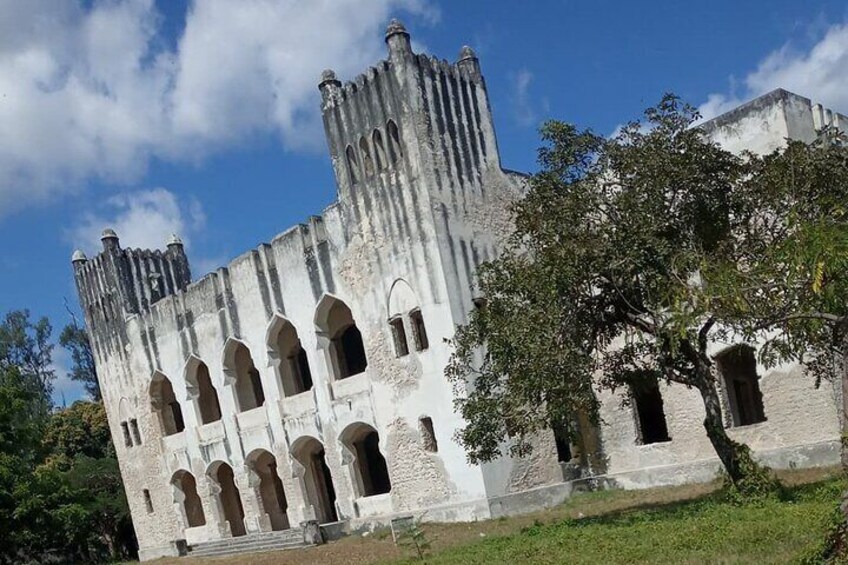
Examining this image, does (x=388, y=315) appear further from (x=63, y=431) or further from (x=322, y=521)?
(x=63, y=431)

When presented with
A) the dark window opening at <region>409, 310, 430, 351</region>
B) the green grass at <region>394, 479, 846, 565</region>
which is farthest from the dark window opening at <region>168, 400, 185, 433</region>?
the green grass at <region>394, 479, 846, 565</region>

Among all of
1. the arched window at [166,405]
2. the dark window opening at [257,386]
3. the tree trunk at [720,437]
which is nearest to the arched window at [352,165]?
the dark window opening at [257,386]

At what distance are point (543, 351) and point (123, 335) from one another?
19699 mm

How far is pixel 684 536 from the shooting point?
1041 cm

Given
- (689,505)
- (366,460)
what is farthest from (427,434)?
(689,505)

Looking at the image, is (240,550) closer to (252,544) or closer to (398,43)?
(252,544)

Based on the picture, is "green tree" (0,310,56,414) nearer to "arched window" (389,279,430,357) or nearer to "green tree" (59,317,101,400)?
"green tree" (59,317,101,400)

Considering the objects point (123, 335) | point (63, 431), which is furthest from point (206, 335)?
point (63, 431)

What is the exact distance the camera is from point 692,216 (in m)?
12.4

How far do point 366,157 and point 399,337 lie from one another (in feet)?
13.7

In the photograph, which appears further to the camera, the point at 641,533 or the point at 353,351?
the point at 353,351

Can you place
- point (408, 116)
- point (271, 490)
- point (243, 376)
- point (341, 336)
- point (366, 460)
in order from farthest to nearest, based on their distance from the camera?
1. point (271, 490)
2. point (243, 376)
3. point (366, 460)
4. point (341, 336)
5. point (408, 116)

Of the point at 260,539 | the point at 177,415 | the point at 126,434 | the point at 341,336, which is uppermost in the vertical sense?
the point at 341,336

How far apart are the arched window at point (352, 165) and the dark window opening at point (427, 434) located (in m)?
5.68
